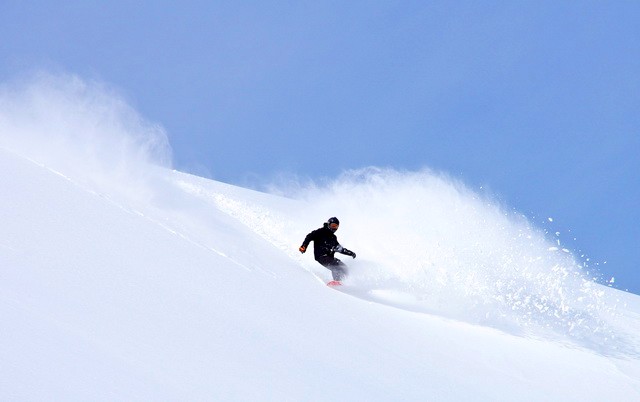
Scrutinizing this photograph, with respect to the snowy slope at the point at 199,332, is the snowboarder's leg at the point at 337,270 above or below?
above

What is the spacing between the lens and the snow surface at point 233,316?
9.47 feet

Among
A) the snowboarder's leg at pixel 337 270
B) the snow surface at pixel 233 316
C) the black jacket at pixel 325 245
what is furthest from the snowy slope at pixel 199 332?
the black jacket at pixel 325 245

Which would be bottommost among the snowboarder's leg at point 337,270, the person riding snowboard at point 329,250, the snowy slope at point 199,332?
the snowy slope at point 199,332

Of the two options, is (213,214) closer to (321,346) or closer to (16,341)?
(321,346)

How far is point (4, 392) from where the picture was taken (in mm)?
2105

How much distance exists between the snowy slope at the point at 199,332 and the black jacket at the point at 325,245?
1926 mm

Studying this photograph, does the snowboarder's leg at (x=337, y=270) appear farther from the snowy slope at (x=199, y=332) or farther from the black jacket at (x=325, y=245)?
the snowy slope at (x=199, y=332)

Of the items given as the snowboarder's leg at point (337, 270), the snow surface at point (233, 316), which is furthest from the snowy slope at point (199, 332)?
the snowboarder's leg at point (337, 270)

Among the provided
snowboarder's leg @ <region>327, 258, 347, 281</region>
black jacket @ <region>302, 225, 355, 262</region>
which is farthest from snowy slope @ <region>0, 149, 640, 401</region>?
black jacket @ <region>302, 225, 355, 262</region>

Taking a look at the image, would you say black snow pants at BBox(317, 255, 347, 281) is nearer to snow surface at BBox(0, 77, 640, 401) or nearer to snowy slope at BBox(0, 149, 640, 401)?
Result: snow surface at BBox(0, 77, 640, 401)

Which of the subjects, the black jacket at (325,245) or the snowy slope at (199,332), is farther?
the black jacket at (325,245)

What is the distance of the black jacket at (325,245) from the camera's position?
1038cm

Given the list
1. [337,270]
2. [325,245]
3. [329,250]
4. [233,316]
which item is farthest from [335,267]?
[233,316]

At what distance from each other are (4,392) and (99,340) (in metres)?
A: 0.88
